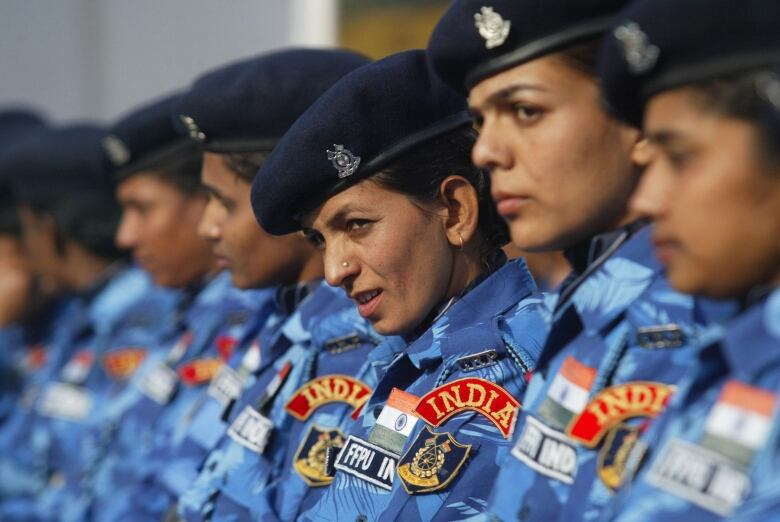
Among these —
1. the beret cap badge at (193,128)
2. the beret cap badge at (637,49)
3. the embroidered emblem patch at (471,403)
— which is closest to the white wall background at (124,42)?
the beret cap badge at (193,128)

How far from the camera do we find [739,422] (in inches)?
75.6

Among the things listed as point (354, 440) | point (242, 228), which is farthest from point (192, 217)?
point (354, 440)

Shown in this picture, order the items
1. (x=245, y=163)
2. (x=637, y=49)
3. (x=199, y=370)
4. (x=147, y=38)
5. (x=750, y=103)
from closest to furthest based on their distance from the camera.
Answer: (x=750, y=103) < (x=637, y=49) < (x=245, y=163) < (x=199, y=370) < (x=147, y=38)

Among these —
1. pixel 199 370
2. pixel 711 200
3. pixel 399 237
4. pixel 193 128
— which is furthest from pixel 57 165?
pixel 711 200

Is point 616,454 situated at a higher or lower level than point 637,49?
lower

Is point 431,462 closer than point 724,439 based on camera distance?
No

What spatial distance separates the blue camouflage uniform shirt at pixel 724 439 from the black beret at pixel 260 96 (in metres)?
1.90

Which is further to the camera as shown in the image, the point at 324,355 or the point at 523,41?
the point at 324,355

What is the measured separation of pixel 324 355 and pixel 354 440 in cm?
57

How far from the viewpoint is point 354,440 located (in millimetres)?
3080

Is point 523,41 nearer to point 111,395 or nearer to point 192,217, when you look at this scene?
point 192,217

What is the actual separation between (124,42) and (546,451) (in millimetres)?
7735

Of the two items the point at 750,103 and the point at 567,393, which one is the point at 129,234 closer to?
the point at 567,393

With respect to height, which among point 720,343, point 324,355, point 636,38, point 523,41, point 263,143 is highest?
point 636,38
